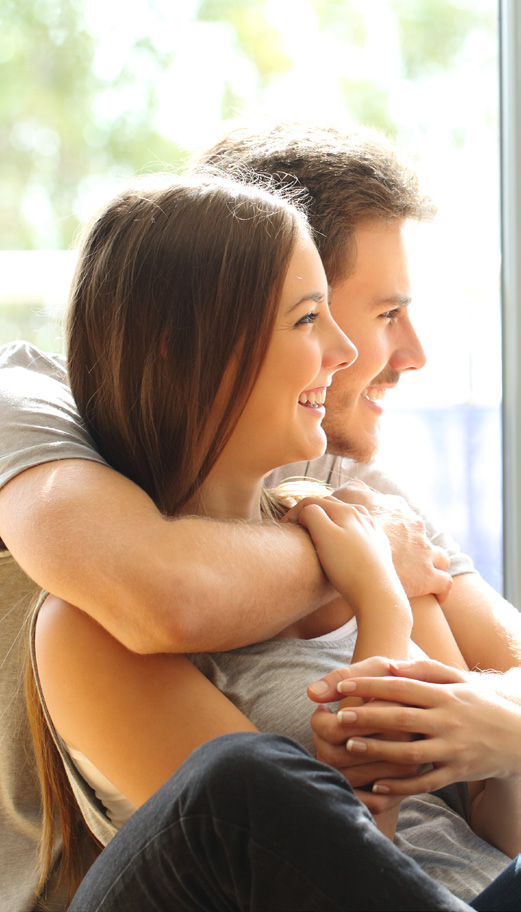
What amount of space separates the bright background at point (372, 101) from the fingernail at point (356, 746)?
1583 millimetres

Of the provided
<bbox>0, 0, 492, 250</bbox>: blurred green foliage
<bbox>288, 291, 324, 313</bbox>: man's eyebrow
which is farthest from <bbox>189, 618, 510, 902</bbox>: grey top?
<bbox>0, 0, 492, 250</bbox>: blurred green foliage

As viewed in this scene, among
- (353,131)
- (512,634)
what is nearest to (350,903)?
(512,634)

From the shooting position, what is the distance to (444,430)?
2504 mm

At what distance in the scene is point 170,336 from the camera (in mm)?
1090

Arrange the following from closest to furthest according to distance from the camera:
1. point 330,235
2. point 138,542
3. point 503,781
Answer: point 138,542
point 503,781
point 330,235

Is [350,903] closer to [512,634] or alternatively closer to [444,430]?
[512,634]

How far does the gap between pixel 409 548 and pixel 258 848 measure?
2.07ft

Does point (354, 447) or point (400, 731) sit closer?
point (400, 731)

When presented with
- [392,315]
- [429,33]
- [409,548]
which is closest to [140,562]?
[409,548]

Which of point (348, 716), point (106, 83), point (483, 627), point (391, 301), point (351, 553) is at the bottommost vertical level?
point (483, 627)

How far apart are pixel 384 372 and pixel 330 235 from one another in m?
0.29

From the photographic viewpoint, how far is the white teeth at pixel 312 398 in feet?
3.90

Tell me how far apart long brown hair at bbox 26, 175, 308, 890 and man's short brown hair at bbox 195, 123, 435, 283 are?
343mm

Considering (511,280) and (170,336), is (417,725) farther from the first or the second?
(511,280)
